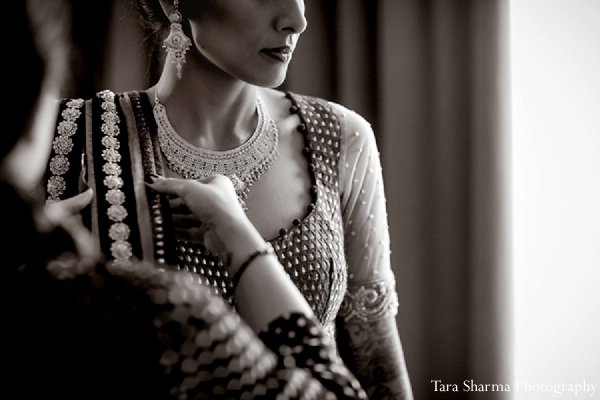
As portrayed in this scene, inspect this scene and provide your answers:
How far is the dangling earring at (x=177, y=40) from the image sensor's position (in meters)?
0.83

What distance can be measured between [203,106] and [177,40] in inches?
3.7

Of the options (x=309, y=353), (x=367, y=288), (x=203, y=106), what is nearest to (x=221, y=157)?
(x=203, y=106)

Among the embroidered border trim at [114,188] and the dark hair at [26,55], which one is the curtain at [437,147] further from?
the dark hair at [26,55]

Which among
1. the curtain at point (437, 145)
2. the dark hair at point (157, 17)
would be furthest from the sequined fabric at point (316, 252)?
the curtain at point (437, 145)

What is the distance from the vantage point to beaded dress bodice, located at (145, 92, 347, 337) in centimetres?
78

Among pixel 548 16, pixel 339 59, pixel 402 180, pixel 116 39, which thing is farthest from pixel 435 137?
pixel 116 39

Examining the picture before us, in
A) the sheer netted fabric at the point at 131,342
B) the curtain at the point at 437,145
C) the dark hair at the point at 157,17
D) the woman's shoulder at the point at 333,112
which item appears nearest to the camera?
the sheer netted fabric at the point at 131,342

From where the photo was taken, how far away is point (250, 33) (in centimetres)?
80

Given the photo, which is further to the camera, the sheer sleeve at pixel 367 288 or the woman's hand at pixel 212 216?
the sheer sleeve at pixel 367 288

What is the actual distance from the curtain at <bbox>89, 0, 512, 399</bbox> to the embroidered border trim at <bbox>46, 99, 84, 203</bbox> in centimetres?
88

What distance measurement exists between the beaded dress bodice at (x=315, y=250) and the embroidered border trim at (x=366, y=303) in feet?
0.13

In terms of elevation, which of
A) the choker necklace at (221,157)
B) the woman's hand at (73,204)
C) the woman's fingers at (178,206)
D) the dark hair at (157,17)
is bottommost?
the woman's fingers at (178,206)

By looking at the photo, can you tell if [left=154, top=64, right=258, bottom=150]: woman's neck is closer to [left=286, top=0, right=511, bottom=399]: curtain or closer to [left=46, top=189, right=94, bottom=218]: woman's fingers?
[left=46, top=189, right=94, bottom=218]: woman's fingers

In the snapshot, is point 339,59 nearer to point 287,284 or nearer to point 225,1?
point 225,1
